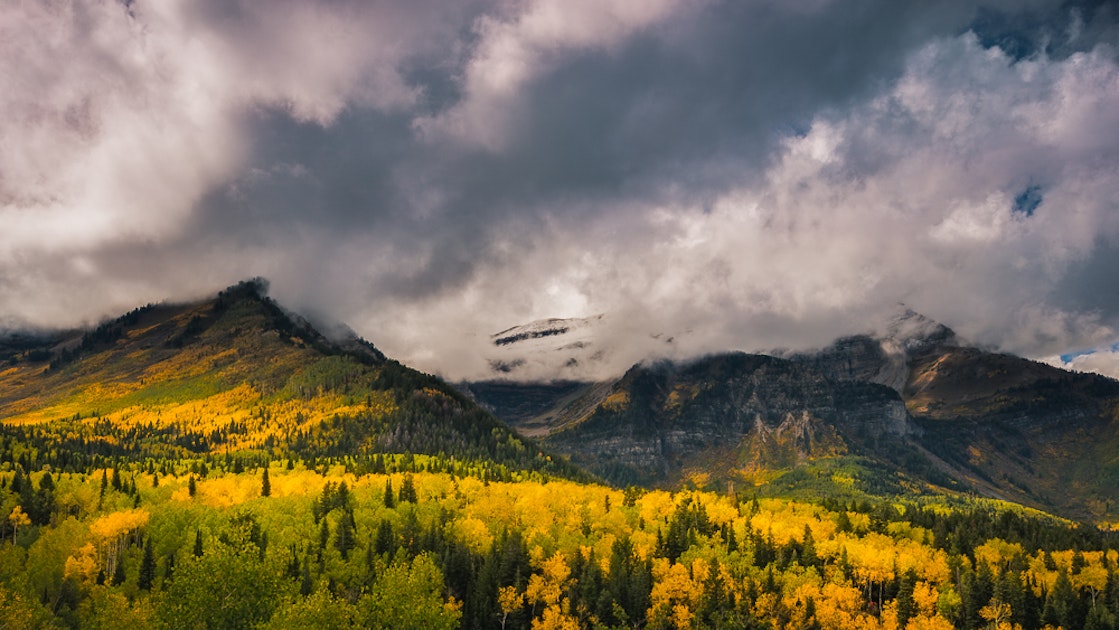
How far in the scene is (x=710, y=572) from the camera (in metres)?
189

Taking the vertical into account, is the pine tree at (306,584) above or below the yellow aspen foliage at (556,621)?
above

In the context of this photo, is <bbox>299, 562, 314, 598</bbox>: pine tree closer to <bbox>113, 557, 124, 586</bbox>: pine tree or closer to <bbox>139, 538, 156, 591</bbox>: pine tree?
<bbox>139, 538, 156, 591</bbox>: pine tree

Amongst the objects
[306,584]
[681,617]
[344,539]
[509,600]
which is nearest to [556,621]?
[509,600]

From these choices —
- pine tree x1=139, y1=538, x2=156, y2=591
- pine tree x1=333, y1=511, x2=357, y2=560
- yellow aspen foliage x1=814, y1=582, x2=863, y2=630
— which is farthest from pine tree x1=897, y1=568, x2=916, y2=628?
pine tree x1=139, y1=538, x2=156, y2=591

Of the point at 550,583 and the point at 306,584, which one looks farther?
the point at 550,583

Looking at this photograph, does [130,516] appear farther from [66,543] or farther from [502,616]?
[502,616]

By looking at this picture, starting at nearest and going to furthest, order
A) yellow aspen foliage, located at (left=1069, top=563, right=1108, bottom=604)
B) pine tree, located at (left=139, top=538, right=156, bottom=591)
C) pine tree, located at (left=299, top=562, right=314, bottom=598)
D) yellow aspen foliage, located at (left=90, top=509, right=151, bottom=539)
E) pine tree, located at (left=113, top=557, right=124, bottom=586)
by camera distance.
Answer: pine tree, located at (left=299, top=562, right=314, bottom=598) → pine tree, located at (left=113, top=557, right=124, bottom=586) → pine tree, located at (left=139, top=538, right=156, bottom=591) → yellow aspen foliage, located at (left=90, top=509, right=151, bottom=539) → yellow aspen foliage, located at (left=1069, top=563, right=1108, bottom=604)

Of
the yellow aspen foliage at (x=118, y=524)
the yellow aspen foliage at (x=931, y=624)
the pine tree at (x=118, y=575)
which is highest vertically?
the yellow aspen foliage at (x=118, y=524)

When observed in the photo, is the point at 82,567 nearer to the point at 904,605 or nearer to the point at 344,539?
the point at 344,539

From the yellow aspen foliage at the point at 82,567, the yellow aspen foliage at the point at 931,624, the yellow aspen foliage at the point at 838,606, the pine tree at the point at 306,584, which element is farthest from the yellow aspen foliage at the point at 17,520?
the yellow aspen foliage at the point at 931,624

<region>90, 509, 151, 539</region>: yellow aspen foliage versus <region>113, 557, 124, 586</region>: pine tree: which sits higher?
<region>90, 509, 151, 539</region>: yellow aspen foliage

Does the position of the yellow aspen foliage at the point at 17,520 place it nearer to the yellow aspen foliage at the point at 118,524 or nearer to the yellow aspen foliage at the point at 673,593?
the yellow aspen foliage at the point at 118,524

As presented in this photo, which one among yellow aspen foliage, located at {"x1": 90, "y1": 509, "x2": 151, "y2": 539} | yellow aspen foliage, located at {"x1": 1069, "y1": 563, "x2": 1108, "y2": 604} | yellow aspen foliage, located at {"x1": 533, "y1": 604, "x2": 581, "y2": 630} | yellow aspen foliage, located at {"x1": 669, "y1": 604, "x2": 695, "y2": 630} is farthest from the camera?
yellow aspen foliage, located at {"x1": 1069, "y1": 563, "x2": 1108, "y2": 604}

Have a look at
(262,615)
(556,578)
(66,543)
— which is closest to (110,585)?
(66,543)
